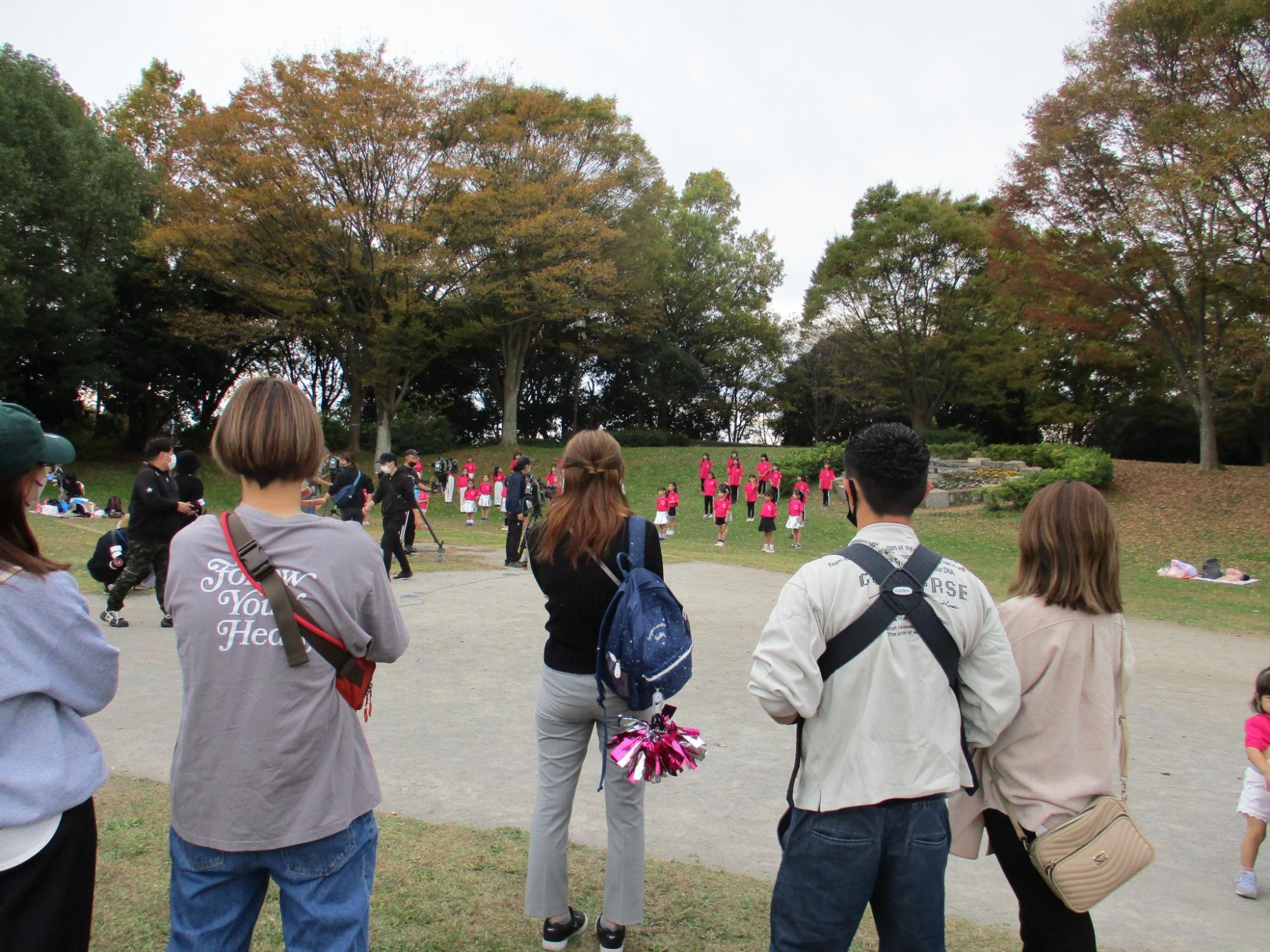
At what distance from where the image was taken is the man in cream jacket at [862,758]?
2170mm

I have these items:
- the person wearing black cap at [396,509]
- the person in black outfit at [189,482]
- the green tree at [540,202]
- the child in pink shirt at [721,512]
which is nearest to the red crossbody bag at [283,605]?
the person in black outfit at [189,482]

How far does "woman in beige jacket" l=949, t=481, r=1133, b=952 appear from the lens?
2.47m

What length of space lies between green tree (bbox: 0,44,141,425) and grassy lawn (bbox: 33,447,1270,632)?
16.1ft

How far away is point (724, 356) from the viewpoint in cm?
4503

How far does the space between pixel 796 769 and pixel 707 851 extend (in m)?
1.77

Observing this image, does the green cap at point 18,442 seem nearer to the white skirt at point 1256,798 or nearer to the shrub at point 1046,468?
the white skirt at point 1256,798

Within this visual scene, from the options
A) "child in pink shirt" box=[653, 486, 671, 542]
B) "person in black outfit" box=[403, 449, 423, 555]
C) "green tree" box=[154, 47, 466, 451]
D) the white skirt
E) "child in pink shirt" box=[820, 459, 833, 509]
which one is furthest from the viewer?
"green tree" box=[154, 47, 466, 451]

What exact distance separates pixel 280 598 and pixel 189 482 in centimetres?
736

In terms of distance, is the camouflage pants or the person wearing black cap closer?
the camouflage pants

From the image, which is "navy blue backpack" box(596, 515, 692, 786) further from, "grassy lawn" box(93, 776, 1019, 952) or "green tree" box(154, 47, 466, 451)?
"green tree" box(154, 47, 466, 451)

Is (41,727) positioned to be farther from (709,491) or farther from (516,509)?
(709,491)

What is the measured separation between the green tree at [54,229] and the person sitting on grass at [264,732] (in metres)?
30.0

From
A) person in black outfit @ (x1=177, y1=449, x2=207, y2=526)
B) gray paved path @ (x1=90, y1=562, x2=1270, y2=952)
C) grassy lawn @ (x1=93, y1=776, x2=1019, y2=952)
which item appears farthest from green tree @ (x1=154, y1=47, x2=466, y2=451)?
grassy lawn @ (x1=93, y1=776, x2=1019, y2=952)

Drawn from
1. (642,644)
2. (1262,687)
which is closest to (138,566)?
(642,644)
